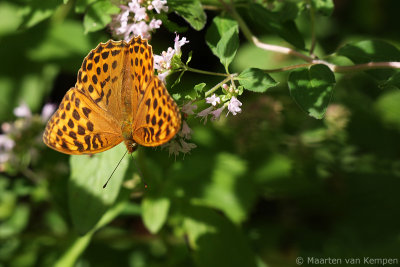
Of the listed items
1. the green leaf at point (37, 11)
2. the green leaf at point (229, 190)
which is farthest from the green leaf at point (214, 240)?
the green leaf at point (37, 11)

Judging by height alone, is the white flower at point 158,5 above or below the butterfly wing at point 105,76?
above

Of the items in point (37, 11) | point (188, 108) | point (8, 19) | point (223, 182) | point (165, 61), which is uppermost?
point (37, 11)

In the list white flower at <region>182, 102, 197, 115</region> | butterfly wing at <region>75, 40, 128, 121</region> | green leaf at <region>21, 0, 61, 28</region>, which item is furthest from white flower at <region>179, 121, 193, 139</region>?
green leaf at <region>21, 0, 61, 28</region>

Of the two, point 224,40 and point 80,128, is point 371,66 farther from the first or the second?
point 80,128

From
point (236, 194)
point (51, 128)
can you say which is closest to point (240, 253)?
point (236, 194)

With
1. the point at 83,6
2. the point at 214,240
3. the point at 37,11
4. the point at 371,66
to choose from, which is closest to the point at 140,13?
the point at 83,6

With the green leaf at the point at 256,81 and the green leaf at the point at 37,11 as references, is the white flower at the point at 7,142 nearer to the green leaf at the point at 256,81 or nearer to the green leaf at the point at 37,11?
the green leaf at the point at 37,11

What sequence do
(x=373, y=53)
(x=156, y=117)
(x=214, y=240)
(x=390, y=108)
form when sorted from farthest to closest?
(x=390, y=108) → (x=214, y=240) → (x=373, y=53) → (x=156, y=117)
